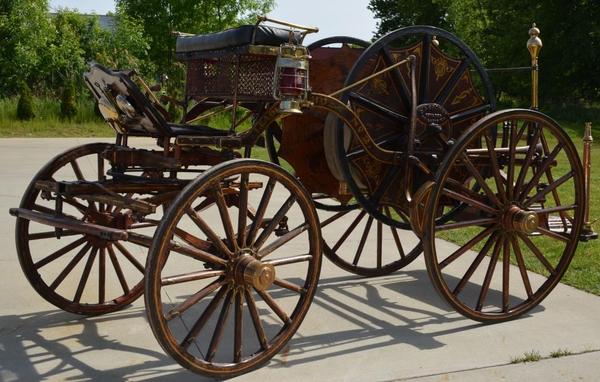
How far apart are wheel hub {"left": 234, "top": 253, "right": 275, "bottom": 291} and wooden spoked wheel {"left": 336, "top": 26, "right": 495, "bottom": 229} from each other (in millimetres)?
1058

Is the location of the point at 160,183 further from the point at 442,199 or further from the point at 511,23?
the point at 511,23

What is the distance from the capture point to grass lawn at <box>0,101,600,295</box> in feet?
19.3

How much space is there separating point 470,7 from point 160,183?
3715 cm

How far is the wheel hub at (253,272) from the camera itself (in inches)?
147

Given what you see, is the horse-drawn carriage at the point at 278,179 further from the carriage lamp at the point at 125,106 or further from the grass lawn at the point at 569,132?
the grass lawn at the point at 569,132

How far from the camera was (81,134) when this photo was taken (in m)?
19.4

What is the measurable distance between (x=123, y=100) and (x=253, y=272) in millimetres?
1229

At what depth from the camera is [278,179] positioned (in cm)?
385

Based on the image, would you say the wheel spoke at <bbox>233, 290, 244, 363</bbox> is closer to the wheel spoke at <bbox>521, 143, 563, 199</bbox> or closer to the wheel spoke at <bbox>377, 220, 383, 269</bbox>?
the wheel spoke at <bbox>521, 143, 563, 199</bbox>

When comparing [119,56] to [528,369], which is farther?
[119,56]

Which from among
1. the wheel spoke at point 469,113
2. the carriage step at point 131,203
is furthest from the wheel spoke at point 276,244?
the wheel spoke at point 469,113

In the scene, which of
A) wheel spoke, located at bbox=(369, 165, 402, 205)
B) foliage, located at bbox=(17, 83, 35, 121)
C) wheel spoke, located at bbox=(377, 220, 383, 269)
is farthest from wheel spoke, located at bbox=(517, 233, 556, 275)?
foliage, located at bbox=(17, 83, 35, 121)

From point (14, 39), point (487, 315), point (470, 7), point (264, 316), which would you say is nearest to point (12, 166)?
point (264, 316)

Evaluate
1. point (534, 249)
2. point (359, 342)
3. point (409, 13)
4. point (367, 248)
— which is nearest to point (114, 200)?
point (359, 342)
